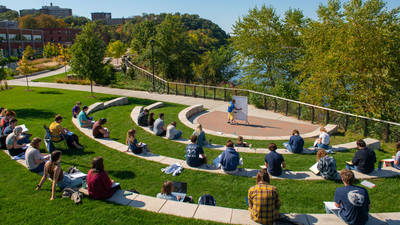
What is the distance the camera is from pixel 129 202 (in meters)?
6.51

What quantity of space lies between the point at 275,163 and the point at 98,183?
469cm

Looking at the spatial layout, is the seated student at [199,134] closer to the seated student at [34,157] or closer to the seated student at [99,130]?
the seated student at [99,130]

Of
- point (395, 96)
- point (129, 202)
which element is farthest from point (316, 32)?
point (129, 202)

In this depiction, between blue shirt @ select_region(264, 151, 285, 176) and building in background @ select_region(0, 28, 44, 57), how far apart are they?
73.3 metres

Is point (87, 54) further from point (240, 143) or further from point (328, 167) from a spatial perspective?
point (328, 167)

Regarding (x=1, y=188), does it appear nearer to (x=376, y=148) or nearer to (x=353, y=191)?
(x=353, y=191)

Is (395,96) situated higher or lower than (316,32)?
lower

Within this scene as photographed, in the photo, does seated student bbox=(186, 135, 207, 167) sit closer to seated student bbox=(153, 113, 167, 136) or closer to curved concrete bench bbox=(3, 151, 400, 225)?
curved concrete bench bbox=(3, 151, 400, 225)

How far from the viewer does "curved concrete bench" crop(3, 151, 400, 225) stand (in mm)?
5785

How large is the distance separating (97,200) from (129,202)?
0.73m

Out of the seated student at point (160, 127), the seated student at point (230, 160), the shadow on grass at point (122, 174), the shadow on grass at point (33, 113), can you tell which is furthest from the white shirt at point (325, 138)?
Result: the shadow on grass at point (33, 113)

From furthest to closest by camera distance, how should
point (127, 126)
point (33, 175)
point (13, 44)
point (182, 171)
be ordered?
point (13, 44) < point (127, 126) < point (182, 171) < point (33, 175)

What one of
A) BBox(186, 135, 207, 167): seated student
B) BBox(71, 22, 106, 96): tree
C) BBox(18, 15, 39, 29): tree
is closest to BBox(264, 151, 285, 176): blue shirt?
BBox(186, 135, 207, 167): seated student

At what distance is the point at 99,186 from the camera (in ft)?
21.4
